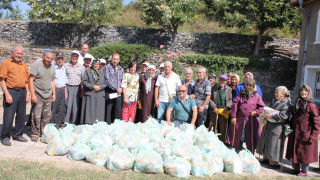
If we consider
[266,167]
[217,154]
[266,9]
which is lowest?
[266,167]

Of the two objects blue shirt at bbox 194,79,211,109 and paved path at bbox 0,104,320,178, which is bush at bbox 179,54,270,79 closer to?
blue shirt at bbox 194,79,211,109

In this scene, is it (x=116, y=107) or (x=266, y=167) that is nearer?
(x=266, y=167)

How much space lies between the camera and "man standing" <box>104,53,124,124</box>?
21.2 feet

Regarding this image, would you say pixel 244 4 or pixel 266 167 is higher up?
pixel 244 4

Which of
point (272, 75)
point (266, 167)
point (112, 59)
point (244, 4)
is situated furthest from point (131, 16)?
point (266, 167)

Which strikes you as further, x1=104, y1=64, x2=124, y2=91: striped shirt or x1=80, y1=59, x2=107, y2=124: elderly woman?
x1=104, y1=64, x2=124, y2=91: striped shirt

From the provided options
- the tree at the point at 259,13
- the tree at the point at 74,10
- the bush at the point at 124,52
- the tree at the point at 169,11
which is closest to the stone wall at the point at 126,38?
the tree at the point at 74,10

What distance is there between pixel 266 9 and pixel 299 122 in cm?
1187

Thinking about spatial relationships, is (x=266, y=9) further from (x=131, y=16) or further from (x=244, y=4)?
(x=131, y=16)

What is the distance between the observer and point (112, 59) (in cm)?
651

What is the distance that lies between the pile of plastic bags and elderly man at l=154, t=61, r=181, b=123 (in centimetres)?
95

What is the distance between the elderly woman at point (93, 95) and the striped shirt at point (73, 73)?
0.20 m

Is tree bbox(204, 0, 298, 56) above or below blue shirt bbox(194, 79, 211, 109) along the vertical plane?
above

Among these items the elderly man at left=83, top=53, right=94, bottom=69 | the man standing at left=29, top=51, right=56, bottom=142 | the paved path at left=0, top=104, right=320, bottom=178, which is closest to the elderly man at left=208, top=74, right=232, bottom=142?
the paved path at left=0, top=104, right=320, bottom=178
